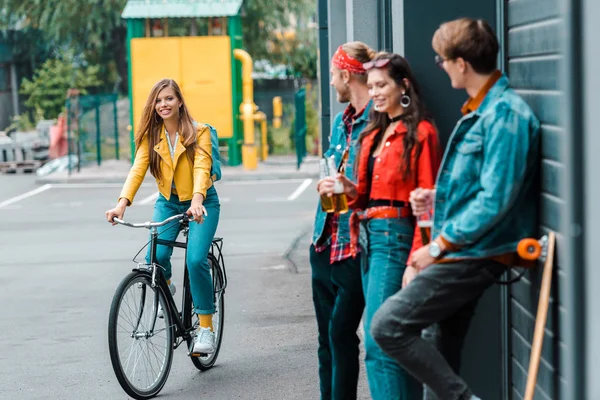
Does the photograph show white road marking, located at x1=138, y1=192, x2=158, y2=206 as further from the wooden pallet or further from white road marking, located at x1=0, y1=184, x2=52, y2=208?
the wooden pallet

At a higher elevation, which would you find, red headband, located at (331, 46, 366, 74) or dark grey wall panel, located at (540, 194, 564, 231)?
red headband, located at (331, 46, 366, 74)

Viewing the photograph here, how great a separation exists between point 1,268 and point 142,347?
5659 mm

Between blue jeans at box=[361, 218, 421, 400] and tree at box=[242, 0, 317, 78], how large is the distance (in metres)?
24.4

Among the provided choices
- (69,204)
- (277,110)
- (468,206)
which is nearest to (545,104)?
(468,206)

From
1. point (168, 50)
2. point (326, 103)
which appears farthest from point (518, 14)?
point (168, 50)

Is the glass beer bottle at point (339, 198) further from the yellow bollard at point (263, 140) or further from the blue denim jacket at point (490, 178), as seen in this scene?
the yellow bollard at point (263, 140)

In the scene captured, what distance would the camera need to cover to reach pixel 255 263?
454 inches

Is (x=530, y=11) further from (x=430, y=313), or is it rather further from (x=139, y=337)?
(x=139, y=337)

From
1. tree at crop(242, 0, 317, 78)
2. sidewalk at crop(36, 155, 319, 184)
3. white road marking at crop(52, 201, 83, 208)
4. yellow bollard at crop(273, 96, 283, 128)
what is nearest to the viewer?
white road marking at crop(52, 201, 83, 208)

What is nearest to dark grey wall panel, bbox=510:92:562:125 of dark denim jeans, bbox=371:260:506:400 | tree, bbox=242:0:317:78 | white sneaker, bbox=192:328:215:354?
dark denim jeans, bbox=371:260:506:400

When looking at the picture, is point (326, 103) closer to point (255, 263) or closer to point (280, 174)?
point (255, 263)

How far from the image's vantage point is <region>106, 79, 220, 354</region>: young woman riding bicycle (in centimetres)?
656

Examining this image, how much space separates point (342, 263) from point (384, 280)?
504mm

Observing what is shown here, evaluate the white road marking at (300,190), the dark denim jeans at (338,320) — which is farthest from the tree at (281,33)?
the dark denim jeans at (338,320)
